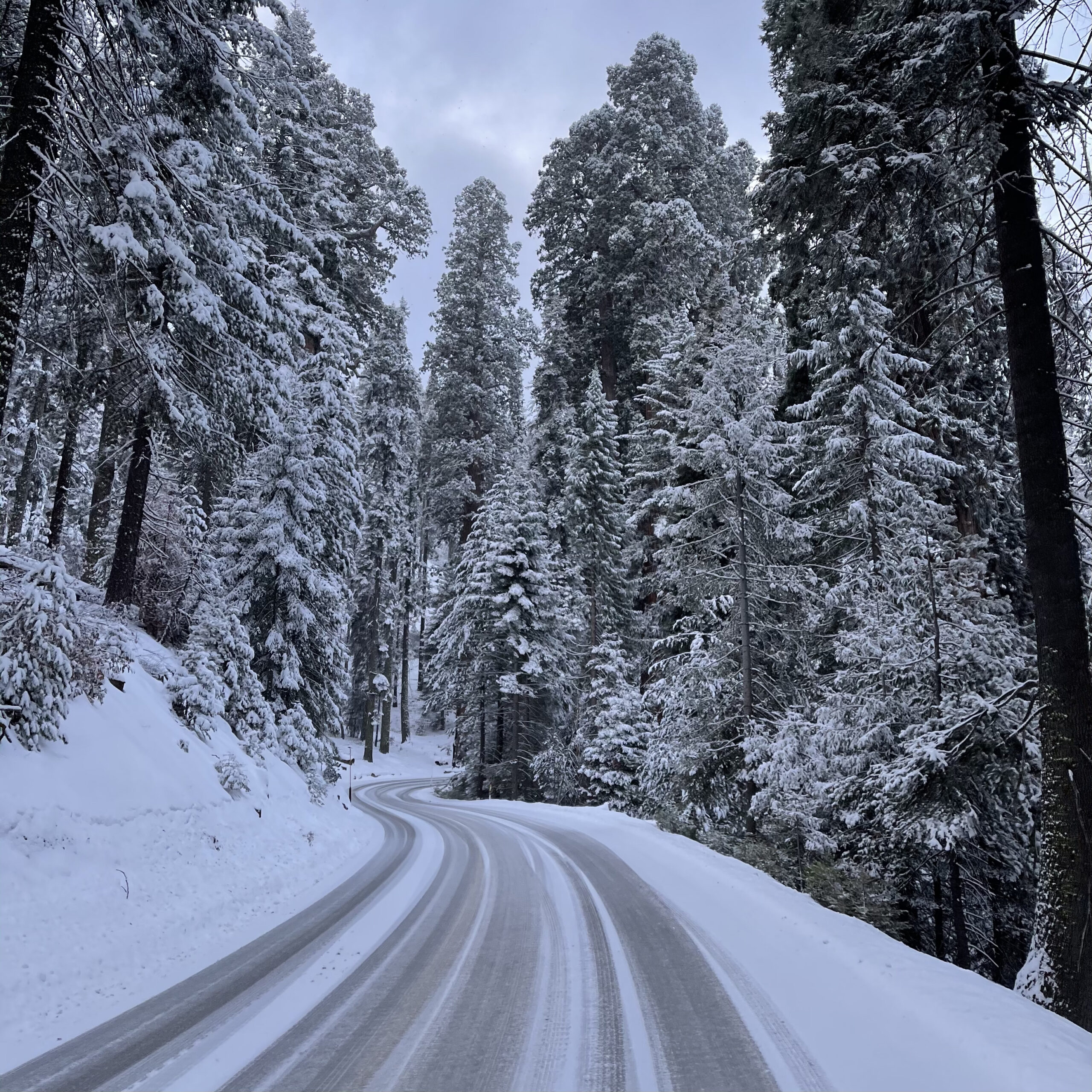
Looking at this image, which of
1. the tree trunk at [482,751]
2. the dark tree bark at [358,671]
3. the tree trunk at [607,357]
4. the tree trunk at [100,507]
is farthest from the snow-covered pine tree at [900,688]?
the dark tree bark at [358,671]

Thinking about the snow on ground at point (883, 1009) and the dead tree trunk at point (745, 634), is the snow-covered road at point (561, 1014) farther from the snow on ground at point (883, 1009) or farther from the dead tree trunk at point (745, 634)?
the dead tree trunk at point (745, 634)

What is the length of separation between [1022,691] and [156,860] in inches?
367

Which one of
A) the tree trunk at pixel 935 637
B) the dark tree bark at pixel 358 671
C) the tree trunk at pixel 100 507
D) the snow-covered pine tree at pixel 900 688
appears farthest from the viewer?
the dark tree bark at pixel 358 671

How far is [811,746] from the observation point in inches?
398

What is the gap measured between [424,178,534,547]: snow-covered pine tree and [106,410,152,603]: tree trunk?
18.6m

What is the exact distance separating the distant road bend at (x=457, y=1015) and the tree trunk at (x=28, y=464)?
702 inches

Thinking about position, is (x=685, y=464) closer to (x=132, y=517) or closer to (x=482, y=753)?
(x=132, y=517)

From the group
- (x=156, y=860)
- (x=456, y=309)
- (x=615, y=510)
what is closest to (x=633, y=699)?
(x=615, y=510)

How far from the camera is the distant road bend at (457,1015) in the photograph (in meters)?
3.36

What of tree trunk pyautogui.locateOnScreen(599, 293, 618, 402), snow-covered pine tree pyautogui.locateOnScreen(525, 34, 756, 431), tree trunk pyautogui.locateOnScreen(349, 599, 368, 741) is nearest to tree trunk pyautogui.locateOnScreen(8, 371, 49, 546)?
tree trunk pyautogui.locateOnScreen(349, 599, 368, 741)

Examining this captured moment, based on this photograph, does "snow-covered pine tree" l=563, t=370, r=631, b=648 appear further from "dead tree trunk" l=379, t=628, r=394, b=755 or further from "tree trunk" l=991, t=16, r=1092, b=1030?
"tree trunk" l=991, t=16, r=1092, b=1030

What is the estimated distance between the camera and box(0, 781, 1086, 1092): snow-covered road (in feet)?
10.9

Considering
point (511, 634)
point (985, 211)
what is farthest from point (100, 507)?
point (985, 211)

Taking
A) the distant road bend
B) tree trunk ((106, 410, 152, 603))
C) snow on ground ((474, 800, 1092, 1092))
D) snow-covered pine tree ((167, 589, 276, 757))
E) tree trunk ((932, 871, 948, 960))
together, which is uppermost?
tree trunk ((106, 410, 152, 603))
